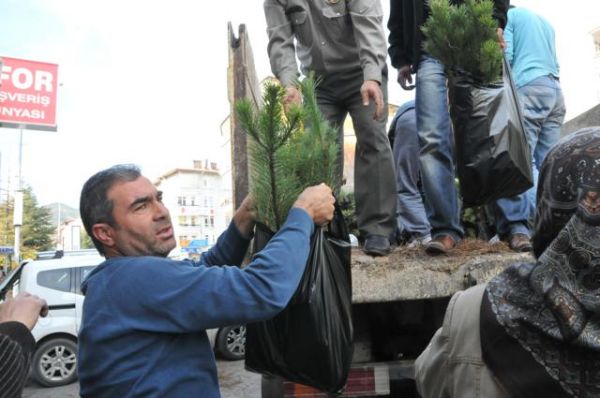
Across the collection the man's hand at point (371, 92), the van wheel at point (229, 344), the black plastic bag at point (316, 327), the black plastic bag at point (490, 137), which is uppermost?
the man's hand at point (371, 92)

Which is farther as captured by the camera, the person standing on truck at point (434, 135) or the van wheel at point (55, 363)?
the van wheel at point (55, 363)

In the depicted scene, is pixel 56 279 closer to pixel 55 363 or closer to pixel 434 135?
pixel 55 363

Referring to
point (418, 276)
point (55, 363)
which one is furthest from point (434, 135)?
point (55, 363)

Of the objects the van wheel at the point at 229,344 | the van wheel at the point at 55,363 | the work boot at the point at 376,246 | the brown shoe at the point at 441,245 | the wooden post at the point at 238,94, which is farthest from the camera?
the van wheel at the point at 229,344

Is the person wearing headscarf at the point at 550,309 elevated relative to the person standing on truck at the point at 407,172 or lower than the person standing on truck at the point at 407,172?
lower

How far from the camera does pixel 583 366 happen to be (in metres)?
0.96

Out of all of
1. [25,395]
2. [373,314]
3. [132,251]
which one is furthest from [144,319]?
[25,395]

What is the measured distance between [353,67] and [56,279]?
261 inches

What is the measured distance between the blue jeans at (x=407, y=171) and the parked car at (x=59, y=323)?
3.93 metres

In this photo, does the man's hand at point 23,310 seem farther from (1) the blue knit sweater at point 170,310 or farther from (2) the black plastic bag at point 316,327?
(2) the black plastic bag at point 316,327

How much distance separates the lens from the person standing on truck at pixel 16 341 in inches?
52.7

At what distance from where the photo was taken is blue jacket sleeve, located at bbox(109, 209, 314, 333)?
1.33 metres

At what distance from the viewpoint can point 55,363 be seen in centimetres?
727

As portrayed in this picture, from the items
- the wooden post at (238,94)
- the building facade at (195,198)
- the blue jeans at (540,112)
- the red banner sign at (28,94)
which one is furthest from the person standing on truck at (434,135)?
the building facade at (195,198)
